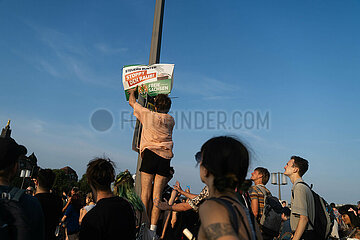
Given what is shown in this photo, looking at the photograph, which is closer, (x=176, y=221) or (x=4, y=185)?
(x=4, y=185)

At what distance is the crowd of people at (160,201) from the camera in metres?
1.72

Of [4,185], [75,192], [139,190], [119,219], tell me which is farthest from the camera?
[75,192]

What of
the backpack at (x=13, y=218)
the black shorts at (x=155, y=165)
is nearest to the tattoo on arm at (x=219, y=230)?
the backpack at (x=13, y=218)

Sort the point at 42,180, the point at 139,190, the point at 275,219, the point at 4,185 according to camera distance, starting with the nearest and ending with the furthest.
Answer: the point at 4,185
the point at 42,180
the point at 139,190
the point at 275,219

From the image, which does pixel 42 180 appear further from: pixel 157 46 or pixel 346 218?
pixel 346 218

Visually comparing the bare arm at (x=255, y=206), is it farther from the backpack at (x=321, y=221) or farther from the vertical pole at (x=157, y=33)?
the vertical pole at (x=157, y=33)

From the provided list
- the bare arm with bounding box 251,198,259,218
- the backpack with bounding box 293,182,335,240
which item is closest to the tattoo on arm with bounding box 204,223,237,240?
the backpack with bounding box 293,182,335,240

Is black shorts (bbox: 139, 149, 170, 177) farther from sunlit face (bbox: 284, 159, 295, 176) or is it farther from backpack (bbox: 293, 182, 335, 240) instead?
backpack (bbox: 293, 182, 335, 240)

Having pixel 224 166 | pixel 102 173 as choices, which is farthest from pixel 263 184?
pixel 224 166

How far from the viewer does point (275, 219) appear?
513 cm

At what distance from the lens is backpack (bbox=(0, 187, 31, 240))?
208 centimetres

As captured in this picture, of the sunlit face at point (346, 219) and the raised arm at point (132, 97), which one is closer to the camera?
the raised arm at point (132, 97)

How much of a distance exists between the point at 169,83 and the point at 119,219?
9.76 ft

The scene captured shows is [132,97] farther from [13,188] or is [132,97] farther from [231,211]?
[231,211]
